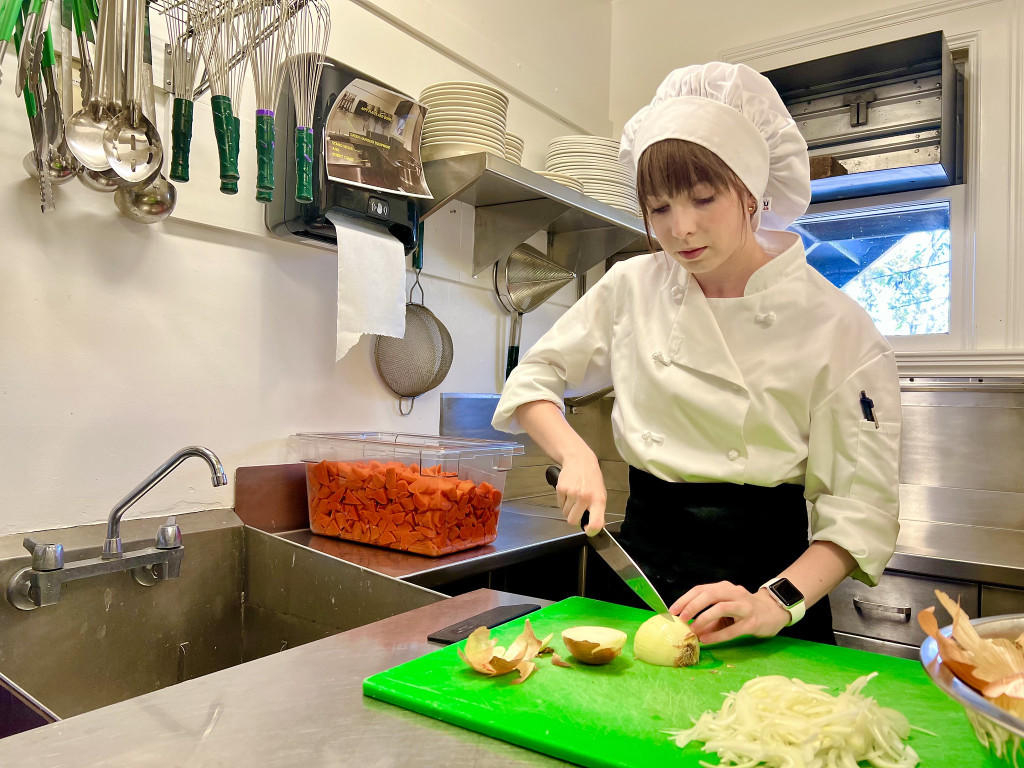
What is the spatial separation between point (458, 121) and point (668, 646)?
4.78 ft

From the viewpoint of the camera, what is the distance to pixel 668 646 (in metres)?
0.87

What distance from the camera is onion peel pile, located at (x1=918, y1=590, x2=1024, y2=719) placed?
465 millimetres

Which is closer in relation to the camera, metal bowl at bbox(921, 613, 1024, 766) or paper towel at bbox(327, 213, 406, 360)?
metal bowl at bbox(921, 613, 1024, 766)

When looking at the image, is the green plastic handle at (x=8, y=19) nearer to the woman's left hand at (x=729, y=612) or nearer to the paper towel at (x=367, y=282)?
the paper towel at (x=367, y=282)

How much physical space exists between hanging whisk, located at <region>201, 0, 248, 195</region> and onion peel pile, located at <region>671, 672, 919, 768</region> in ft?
3.60

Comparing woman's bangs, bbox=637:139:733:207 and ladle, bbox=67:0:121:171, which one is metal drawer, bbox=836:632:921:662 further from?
ladle, bbox=67:0:121:171

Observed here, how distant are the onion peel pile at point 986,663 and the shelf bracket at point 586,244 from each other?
7.27 ft

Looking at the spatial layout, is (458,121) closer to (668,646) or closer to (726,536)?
(726,536)

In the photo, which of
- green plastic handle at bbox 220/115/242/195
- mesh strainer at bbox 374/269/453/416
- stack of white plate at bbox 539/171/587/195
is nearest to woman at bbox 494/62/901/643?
green plastic handle at bbox 220/115/242/195

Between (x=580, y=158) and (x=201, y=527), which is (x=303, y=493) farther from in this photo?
(x=580, y=158)

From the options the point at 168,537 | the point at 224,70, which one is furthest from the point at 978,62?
the point at 168,537

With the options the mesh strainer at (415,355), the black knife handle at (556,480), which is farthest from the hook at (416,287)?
the black knife handle at (556,480)

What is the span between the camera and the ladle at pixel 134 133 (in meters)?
1.20

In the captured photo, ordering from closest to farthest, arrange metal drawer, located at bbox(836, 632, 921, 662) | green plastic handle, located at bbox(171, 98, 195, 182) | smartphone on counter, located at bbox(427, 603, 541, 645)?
1. smartphone on counter, located at bbox(427, 603, 541, 645)
2. green plastic handle, located at bbox(171, 98, 195, 182)
3. metal drawer, located at bbox(836, 632, 921, 662)
